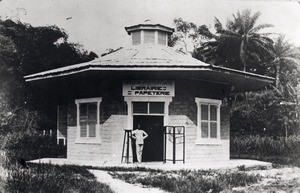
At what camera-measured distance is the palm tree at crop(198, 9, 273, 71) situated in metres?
39.2

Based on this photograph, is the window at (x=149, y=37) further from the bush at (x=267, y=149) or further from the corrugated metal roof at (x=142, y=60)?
the bush at (x=267, y=149)

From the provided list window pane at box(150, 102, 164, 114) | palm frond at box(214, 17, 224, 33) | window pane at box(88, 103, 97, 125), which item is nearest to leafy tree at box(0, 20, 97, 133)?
window pane at box(88, 103, 97, 125)

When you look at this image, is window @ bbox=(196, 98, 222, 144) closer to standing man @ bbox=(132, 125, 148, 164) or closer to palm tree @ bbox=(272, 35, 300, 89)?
standing man @ bbox=(132, 125, 148, 164)

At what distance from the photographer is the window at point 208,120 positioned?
56.1 feet

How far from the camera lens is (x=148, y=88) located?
16.4 metres

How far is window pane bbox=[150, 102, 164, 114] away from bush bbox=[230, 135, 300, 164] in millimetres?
6555

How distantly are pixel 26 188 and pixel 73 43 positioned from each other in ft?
93.5

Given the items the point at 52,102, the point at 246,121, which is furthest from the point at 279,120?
the point at 52,102

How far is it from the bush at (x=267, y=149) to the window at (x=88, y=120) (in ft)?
27.8

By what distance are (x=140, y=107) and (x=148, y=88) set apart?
0.82 m

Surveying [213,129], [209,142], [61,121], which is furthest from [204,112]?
[61,121]

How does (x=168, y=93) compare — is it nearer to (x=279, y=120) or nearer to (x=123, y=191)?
(x=123, y=191)

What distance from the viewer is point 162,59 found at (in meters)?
16.8

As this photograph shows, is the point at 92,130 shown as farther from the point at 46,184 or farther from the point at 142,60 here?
the point at 46,184
